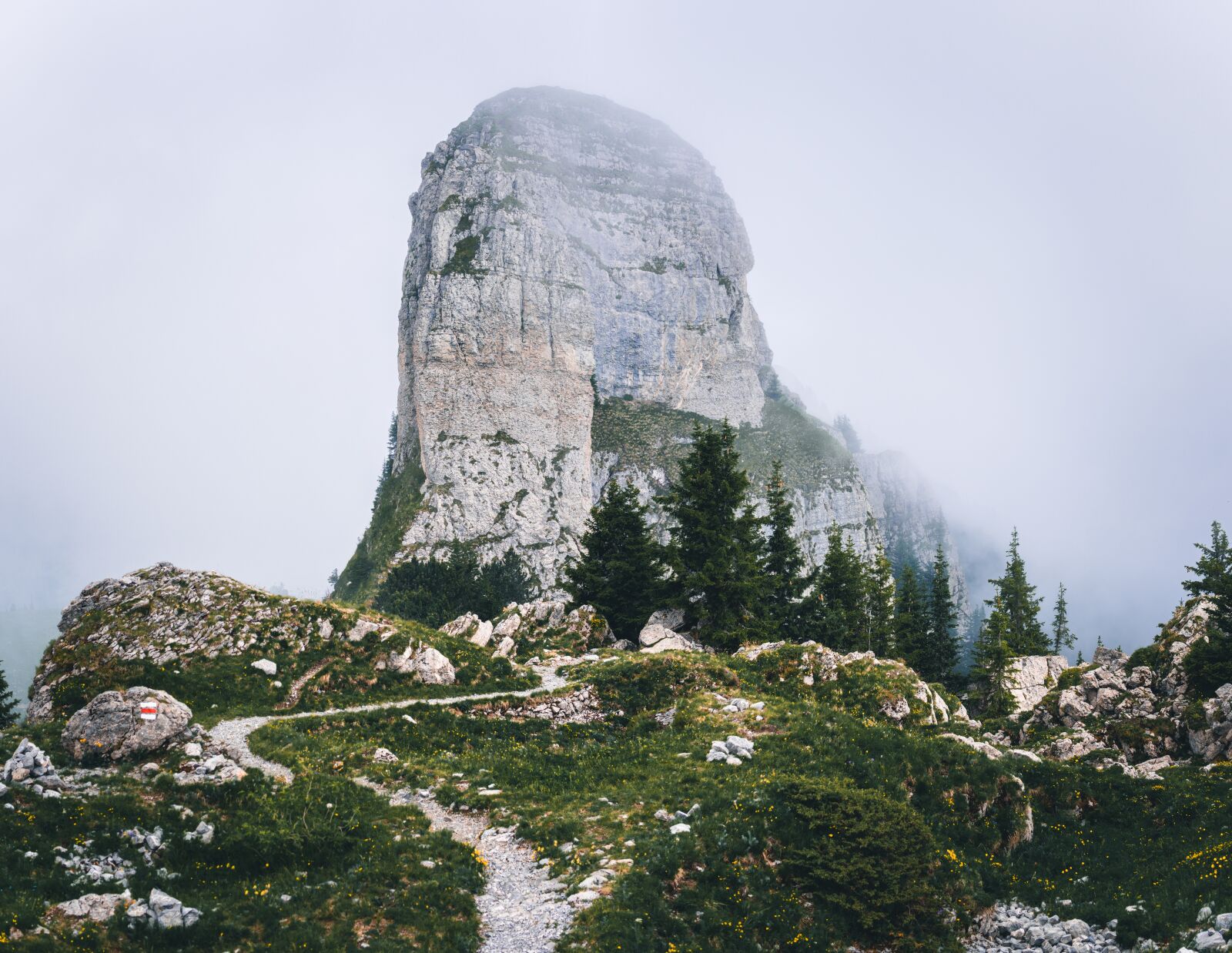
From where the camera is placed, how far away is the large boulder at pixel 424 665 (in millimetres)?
31047

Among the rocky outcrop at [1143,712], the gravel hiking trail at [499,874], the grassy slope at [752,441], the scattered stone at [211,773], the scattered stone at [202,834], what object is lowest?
the rocky outcrop at [1143,712]

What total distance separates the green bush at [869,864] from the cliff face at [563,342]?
78237mm

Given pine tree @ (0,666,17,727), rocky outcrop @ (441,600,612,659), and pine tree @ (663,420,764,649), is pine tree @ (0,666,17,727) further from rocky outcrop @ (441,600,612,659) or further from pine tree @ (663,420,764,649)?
pine tree @ (663,420,764,649)

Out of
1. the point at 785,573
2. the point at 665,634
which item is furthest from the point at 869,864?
the point at 785,573

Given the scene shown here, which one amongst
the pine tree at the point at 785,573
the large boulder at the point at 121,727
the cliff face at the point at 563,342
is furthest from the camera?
the cliff face at the point at 563,342

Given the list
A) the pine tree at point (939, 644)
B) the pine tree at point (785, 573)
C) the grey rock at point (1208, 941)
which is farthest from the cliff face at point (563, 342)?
the grey rock at point (1208, 941)

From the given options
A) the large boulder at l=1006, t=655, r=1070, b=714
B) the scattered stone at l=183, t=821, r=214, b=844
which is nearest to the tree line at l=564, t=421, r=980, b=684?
the large boulder at l=1006, t=655, r=1070, b=714

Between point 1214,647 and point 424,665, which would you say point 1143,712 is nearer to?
point 1214,647

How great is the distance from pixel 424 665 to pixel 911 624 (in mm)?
52064

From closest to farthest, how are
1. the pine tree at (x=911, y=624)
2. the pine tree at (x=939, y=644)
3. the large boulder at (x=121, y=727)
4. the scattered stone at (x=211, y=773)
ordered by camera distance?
the scattered stone at (x=211, y=773), the large boulder at (x=121, y=727), the pine tree at (x=911, y=624), the pine tree at (x=939, y=644)

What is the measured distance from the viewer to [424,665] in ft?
103

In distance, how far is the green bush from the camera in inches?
603

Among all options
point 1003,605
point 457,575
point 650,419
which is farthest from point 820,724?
point 650,419

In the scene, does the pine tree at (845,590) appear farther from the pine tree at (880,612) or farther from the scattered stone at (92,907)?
the scattered stone at (92,907)
